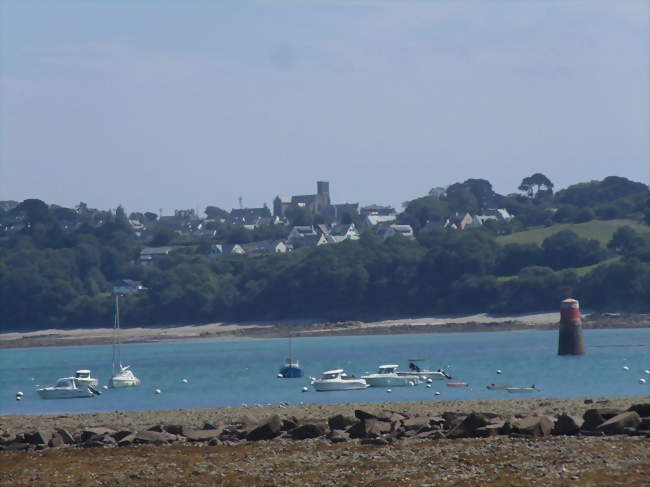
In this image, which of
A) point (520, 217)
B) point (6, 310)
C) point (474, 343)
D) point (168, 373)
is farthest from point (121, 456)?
point (520, 217)

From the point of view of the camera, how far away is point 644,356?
84.7 metres

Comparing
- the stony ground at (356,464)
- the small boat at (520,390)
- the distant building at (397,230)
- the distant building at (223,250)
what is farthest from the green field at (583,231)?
the stony ground at (356,464)

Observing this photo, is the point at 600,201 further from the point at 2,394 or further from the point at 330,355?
the point at 2,394

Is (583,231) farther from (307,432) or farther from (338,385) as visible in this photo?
(307,432)

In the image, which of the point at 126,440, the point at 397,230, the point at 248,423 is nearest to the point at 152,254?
the point at 397,230

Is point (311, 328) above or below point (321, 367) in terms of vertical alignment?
above

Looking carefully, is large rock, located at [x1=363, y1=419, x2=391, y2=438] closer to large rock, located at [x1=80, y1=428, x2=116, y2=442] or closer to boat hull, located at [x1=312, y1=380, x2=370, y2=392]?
large rock, located at [x1=80, y1=428, x2=116, y2=442]

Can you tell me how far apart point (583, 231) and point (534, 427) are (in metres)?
128

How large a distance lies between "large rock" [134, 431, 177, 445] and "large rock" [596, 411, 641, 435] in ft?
27.8

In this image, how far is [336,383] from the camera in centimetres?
6038

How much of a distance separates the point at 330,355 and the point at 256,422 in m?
73.6

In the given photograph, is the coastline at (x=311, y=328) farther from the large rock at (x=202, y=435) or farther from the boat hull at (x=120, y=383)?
the large rock at (x=202, y=435)

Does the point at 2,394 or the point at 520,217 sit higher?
the point at 520,217

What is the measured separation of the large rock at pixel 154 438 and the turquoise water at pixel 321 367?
23.2 metres
